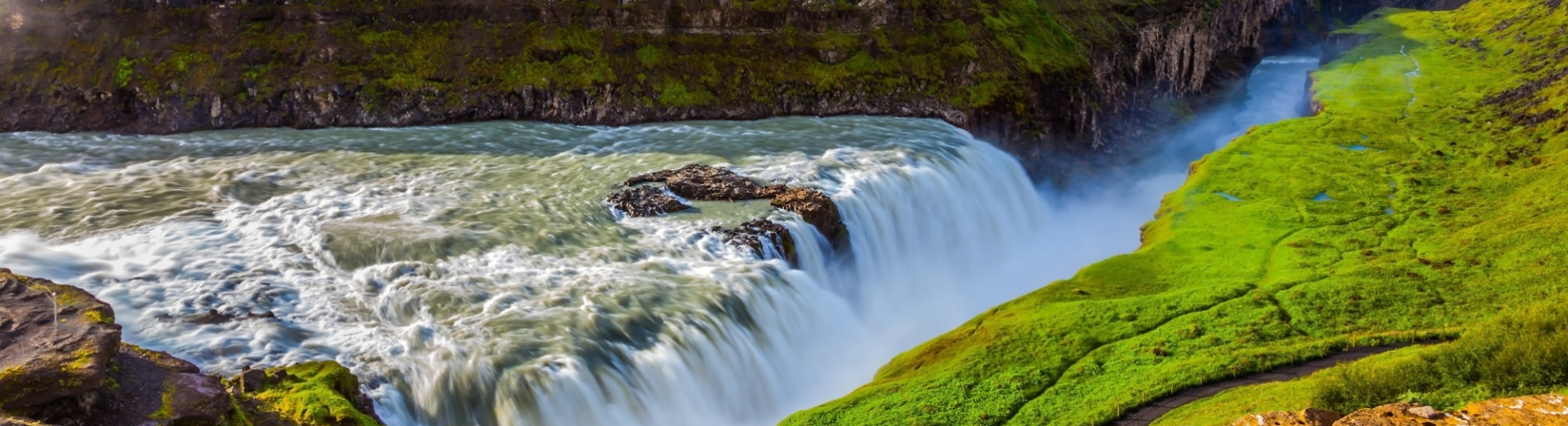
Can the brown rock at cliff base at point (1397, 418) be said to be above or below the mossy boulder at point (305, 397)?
above

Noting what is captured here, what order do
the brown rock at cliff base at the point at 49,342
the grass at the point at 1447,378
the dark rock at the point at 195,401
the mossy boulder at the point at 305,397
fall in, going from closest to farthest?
the brown rock at cliff base at the point at 49,342
the dark rock at the point at 195,401
the mossy boulder at the point at 305,397
the grass at the point at 1447,378

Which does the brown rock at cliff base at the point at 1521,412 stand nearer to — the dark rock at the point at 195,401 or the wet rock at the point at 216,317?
the dark rock at the point at 195,401

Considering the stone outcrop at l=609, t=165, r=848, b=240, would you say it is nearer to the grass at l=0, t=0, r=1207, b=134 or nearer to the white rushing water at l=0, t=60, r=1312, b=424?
the white rushing water at l=0, t=60, r=1312, b=424

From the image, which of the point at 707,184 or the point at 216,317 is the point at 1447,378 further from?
the point at 216,317

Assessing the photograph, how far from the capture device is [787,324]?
81.2 feet

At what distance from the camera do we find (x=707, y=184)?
32219 millimetres

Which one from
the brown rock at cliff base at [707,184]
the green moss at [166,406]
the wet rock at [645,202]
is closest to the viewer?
the green moss at [166,406]

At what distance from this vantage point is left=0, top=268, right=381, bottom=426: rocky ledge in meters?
12.8

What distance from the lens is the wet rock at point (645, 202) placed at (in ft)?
96.9

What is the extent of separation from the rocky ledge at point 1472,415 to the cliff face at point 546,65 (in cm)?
3356

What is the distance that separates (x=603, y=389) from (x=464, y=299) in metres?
4.32

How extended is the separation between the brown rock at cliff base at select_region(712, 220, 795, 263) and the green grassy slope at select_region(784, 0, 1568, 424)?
4676mm

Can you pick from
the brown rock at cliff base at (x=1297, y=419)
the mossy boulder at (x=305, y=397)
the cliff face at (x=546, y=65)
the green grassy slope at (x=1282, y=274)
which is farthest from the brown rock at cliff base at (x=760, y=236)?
the cliff face at (x=546, y=65)

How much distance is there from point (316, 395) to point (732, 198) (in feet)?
54.5
